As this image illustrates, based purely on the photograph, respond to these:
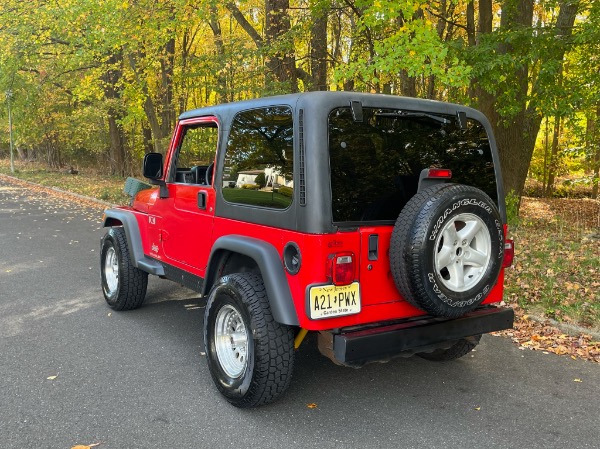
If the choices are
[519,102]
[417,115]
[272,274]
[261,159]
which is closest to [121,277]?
[261,159]

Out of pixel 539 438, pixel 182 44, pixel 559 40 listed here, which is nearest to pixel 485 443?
pixel 539 438

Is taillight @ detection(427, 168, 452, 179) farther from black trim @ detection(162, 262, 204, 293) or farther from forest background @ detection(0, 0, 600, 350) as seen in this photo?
forest background @ detection(0, 0, 600, 350)

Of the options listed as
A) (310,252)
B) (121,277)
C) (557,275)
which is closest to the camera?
(310,252)

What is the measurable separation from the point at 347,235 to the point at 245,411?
139 cm

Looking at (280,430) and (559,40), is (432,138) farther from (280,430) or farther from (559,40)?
(559,40)

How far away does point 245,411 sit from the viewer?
3508mm

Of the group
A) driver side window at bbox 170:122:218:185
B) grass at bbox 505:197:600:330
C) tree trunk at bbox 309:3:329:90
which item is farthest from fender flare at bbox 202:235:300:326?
tree trunk at bbox 309:3:329:90

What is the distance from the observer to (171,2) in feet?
46.5

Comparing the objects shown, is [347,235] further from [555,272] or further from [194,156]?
[555,272]

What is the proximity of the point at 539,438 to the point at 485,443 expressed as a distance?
36cm

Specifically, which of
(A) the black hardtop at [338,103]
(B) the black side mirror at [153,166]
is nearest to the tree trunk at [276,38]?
(B) the black side mirror at [153,166]

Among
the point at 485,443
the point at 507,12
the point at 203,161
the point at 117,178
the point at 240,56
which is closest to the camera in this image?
the point at 485,443

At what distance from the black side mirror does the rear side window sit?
1.16m

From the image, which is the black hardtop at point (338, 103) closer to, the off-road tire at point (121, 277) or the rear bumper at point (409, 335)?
the rear bumper at point (409, 335)
